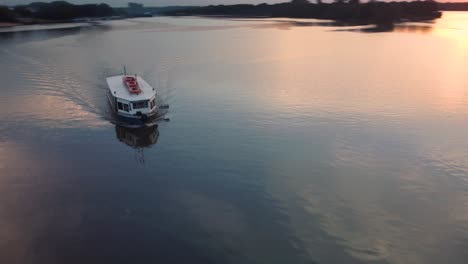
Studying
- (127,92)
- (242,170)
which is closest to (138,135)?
(127,92)

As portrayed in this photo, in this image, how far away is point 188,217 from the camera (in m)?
13.4

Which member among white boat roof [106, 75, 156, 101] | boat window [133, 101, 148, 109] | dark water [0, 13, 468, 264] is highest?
white boat roof [106, 75, 156, 101]

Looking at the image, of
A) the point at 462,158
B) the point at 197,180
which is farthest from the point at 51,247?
the point at 462,158

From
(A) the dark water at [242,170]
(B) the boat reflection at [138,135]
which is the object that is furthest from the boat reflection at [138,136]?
(A) the dark water at [242,170]

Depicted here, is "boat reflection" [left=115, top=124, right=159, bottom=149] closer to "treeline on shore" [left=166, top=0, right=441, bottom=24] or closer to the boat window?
the boat window

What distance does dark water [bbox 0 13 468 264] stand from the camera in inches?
473

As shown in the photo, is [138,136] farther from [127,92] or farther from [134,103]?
[127,92]

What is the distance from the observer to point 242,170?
16.8 m

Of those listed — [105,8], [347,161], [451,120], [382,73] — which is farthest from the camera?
[105,8]

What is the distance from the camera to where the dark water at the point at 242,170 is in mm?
12008

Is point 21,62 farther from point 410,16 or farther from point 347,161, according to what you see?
point 410,16

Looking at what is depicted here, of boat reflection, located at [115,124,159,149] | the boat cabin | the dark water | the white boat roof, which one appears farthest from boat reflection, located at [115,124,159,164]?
the white boat roof

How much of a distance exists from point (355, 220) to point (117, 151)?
11.8 m

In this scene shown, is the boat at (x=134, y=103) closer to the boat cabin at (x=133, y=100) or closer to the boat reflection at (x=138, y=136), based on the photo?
the boat cabin at (x=133, y=100)
